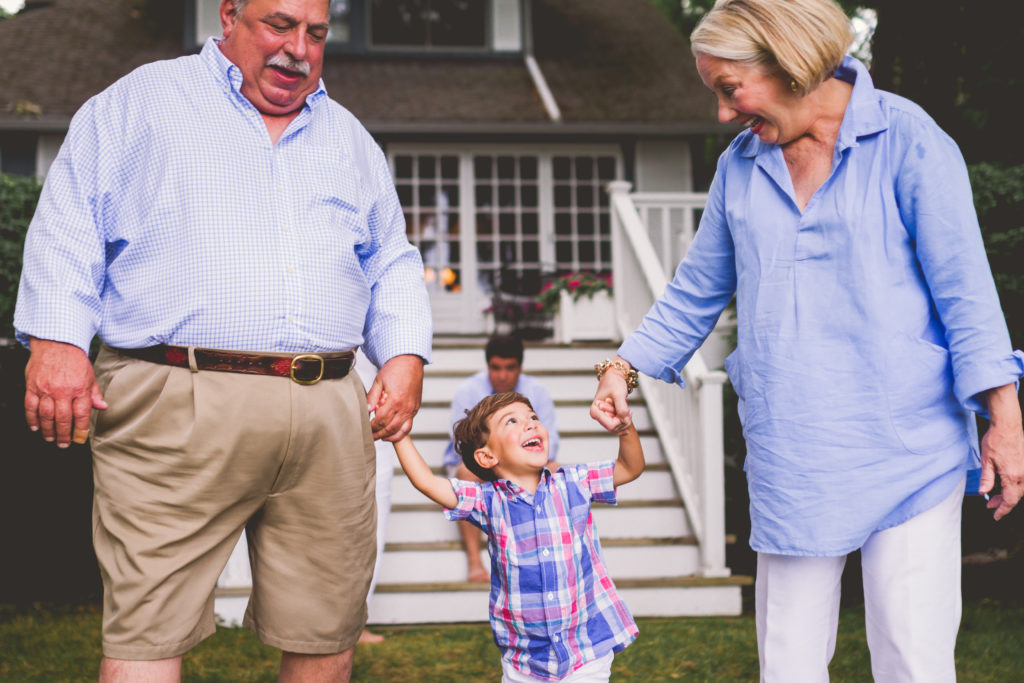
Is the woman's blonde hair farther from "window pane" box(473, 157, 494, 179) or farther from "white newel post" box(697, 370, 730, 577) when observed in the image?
"window pane" box(473, 157, 494, 179)

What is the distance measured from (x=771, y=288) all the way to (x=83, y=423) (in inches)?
57.5

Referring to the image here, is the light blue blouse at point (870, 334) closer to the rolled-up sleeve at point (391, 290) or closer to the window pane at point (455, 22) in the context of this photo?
the rolled-up sleeve at point (391, 290)

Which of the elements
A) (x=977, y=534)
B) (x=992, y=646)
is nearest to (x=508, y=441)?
(x=992, y=646)

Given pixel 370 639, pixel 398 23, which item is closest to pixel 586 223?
pixel 398 23

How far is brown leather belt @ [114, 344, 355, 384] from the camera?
7.38 ft

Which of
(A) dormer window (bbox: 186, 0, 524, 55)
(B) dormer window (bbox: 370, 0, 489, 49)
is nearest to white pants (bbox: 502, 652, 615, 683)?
(A) dormer window (bbox: 186, 0, 524, 55)

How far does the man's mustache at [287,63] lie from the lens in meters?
2.39

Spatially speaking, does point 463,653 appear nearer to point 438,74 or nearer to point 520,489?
point 520,489

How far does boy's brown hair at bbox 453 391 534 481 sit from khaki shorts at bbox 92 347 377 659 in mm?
470

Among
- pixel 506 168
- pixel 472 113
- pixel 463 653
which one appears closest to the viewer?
pixel 463 653

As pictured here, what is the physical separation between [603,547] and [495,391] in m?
1.00

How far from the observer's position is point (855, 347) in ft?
7.02

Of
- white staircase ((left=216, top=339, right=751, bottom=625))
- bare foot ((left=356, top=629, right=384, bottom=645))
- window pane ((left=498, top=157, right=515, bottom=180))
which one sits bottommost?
bare foot ((left=356, top=629, right=384, bottom=645))

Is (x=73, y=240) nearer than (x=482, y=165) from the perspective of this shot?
Yes
